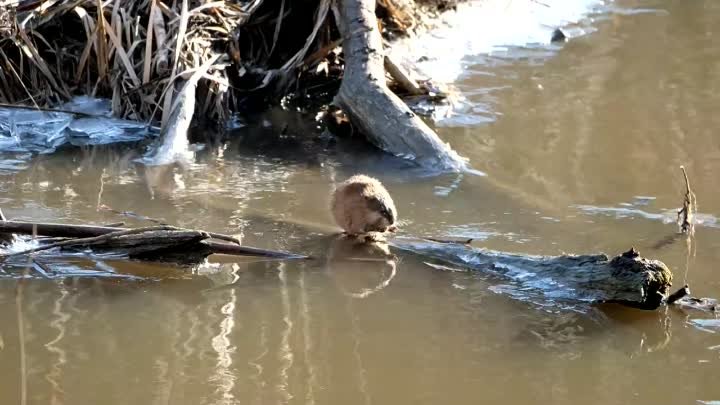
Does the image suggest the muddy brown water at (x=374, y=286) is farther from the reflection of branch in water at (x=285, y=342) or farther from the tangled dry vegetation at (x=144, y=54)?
the tangled dry vegetation at (x=144, y=54)

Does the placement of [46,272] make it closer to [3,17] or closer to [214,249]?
[214,249]

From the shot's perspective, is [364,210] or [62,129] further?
[62,129]

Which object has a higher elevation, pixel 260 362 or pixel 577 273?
pixel 577 273

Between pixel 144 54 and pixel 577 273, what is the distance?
3.52 m

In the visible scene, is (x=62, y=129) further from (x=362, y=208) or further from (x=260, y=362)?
(x=260, y=362)

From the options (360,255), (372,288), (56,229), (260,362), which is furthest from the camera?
(360,255)

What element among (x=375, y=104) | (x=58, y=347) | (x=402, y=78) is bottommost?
(x=58, y=347)

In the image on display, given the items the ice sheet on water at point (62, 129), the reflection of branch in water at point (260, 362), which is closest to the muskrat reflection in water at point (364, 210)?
the reflection of branch in water at point (260, 362)

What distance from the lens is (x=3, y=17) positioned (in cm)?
591

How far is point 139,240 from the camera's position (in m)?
3.84

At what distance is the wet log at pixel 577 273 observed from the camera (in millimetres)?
3484

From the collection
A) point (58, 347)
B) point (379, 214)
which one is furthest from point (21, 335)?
point (379, 214)

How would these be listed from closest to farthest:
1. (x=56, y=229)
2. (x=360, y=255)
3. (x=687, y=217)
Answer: (x=56, y=229) < (x=360, y=255) < (x=687, y=217)

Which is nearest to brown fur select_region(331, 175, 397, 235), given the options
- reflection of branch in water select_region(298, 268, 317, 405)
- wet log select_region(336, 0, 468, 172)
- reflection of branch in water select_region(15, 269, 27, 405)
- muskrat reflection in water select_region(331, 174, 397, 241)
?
muskrat reflection in water select_region(331, 174, 397, 241)
